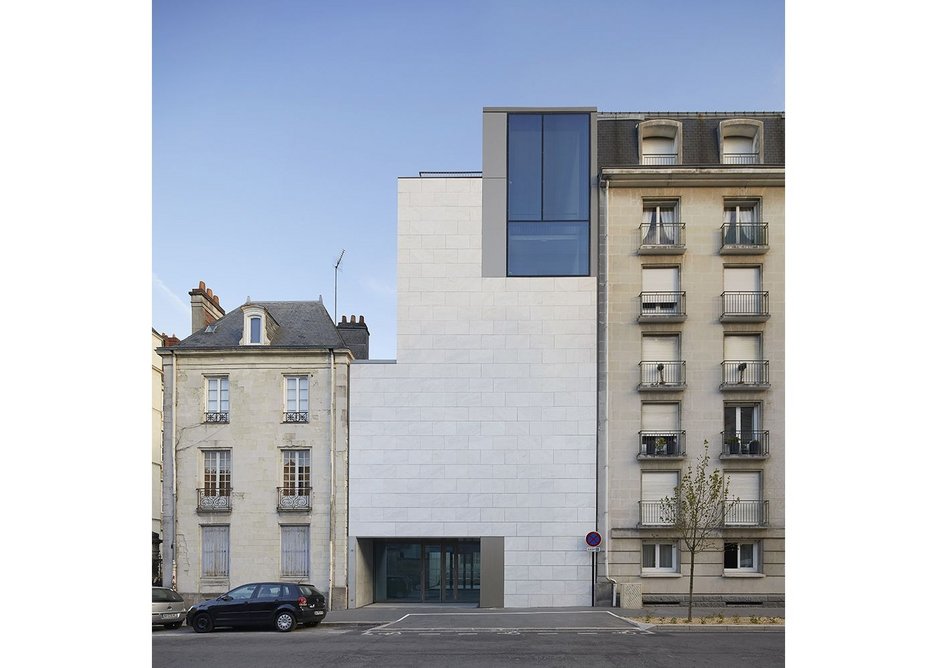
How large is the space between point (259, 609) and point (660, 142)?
66.0 ft

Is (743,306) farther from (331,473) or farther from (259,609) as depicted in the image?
(259,609)

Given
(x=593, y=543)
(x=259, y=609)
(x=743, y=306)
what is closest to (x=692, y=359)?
(x=743, y=306)

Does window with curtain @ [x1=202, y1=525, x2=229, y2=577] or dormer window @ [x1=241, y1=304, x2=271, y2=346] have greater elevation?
dormer window @ [x1=241, y1=304, x2=271, y2=346]

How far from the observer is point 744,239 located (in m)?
26.1

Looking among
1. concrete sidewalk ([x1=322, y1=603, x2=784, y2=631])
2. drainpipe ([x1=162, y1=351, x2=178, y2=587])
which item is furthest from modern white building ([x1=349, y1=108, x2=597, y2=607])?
drainpipe ([x1=162, y1=351, x2=178, y2=587])

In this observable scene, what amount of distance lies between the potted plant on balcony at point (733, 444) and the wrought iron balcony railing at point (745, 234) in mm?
6373

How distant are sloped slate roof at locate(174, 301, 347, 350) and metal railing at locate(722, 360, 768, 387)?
41.8 feet

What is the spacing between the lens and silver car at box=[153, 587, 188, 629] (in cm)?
2019

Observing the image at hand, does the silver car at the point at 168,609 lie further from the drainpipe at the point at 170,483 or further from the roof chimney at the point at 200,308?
the roof chimney at the point at 200,308

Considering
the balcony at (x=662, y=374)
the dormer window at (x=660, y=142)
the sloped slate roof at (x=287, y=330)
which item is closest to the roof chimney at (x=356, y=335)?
the sloped slate roof at (x=287, y=330)

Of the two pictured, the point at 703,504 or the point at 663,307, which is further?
the point at 663,307

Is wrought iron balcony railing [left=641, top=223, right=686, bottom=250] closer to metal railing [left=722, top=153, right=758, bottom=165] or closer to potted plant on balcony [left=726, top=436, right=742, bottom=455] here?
metal railing [left=722, top=153, right=758, bottom=165]
